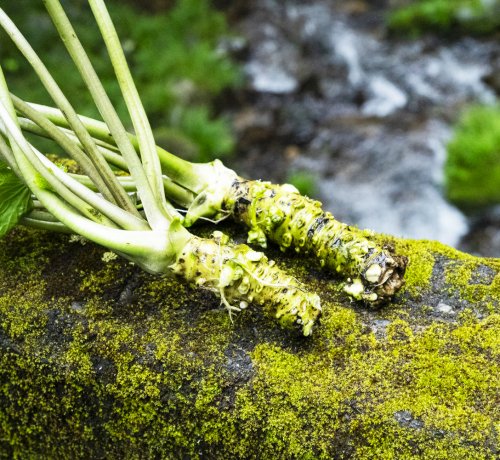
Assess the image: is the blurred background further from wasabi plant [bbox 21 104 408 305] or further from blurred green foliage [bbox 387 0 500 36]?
wasabi plant [bbox 21 104 408 305]

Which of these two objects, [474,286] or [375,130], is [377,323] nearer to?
[474,286]

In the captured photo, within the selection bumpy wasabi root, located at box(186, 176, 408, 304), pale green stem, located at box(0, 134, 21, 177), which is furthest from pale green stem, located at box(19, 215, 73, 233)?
bumpy wasabi root, located at box(186, 176, 408, 304)

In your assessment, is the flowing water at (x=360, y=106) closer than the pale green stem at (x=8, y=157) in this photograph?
No

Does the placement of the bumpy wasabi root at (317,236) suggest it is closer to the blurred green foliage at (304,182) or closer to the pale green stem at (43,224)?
the pale green stem at (43,224)

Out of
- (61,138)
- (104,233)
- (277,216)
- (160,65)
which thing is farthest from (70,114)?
(160,65)

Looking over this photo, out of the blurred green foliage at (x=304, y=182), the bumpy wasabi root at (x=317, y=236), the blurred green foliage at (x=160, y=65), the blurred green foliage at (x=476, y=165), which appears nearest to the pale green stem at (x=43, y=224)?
the bumpy wasabi root at (x=317, y=236)

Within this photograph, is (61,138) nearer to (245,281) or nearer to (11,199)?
(11,199)
